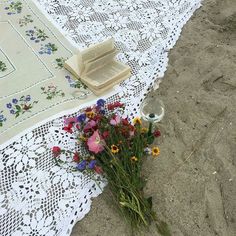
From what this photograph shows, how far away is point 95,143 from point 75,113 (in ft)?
1.17

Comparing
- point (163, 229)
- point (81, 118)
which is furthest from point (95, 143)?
point (163, 229)

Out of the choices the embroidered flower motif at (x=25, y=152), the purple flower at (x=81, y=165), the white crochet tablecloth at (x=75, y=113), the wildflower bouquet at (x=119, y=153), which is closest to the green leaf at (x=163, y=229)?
the wildflower bouquet at (x=119, y=153)

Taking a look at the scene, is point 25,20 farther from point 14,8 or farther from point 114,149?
point 114,149

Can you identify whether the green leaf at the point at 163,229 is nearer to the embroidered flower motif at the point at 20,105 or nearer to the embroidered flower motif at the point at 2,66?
the embroidered flower motif at the point at 20,105

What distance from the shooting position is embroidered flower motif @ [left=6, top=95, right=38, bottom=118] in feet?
6.42

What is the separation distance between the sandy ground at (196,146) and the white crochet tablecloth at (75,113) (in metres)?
0.09

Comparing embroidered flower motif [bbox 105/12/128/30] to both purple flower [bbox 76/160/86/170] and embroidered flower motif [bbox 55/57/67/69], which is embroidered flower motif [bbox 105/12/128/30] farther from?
purple flower [bbox 76/160/86/170]

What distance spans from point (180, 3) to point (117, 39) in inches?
23.4

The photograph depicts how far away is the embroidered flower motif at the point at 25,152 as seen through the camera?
178 cm

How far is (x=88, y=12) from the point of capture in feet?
8.36

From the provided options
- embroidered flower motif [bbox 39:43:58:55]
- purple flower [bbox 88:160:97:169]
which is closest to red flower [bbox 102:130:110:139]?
purple flower [bbox 88:160:97:169]

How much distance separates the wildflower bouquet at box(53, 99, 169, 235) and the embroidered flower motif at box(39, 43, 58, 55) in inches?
21.4

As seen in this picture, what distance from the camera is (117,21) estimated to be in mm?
2512

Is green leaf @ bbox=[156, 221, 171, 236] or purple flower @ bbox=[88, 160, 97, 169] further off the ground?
purple flower @ bbox=[88, 160, 97, 169]
